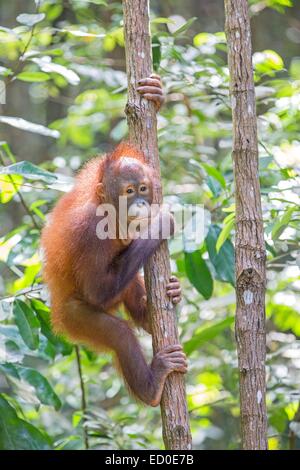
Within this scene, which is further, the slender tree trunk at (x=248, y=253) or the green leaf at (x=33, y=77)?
the green leaf at (x=33, y=77)

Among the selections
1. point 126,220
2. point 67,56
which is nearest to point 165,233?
point 126,220

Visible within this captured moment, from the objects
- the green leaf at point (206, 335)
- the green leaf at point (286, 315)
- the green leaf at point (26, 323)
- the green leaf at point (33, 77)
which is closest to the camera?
the green leaf at point (26, 323)

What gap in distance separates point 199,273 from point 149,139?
107 centimetres

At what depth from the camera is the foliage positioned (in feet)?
13.2

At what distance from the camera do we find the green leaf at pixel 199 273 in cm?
419

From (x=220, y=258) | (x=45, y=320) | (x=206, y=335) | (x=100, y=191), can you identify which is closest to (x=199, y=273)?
(x=220, y=258)

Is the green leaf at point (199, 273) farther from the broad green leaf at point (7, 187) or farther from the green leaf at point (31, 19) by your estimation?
the green leaf at point (31, 19)

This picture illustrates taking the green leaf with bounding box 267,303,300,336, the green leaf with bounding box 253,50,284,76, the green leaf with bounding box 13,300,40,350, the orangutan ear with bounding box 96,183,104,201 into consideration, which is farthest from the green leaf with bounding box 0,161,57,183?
the green leaf with bounding box 267,303,300,336

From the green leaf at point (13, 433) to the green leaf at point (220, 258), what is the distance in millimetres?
1403

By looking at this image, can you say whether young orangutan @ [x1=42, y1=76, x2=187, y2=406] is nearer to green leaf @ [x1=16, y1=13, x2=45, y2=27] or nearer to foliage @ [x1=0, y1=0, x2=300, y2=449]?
foliage @ [x1=0, y1=0, x2=300, y2=449]

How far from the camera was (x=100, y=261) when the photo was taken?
12.7 feet

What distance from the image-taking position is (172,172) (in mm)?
6426

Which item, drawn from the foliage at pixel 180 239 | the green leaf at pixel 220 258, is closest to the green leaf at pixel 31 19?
the foliage at pixel 180 239
